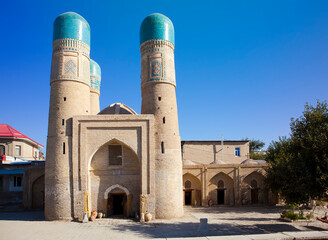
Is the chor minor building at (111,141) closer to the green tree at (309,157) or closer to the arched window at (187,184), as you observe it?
the arched window at (187,184)

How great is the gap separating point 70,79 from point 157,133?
288 inches

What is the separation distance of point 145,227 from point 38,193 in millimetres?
12962

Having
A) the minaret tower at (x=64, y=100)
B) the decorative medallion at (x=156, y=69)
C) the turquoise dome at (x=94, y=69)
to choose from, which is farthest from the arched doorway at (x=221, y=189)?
the turquoise dome at (x=94, y=69)

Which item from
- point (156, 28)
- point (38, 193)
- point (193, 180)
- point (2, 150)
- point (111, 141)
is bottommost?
point (38, 193)

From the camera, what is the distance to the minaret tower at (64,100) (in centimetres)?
1930

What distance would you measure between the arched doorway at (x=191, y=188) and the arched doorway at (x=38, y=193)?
12750 mm

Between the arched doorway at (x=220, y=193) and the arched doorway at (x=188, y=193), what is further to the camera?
the arched doorway at (x=220, y=193)

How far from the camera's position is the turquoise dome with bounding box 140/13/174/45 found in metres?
21.5

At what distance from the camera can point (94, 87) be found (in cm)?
2888

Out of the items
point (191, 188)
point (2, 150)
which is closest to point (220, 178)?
point (191, 188)

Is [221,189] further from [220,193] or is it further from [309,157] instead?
[309,157]

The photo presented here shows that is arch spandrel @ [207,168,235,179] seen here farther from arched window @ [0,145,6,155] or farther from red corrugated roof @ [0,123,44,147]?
arched window @ [0,145,6,155]

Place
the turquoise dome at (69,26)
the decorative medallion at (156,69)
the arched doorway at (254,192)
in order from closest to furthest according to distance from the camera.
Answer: the turquoise dome at (69,26), the decorative medallion at (156,69), the arched doorway at (254,192)

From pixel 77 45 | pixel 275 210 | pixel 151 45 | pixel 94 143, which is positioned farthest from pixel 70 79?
pixel 275 210
